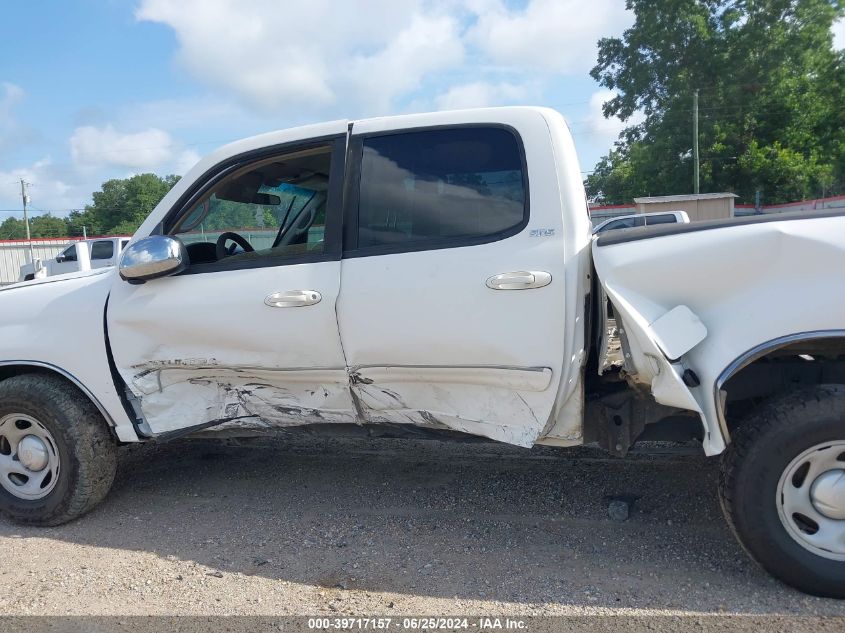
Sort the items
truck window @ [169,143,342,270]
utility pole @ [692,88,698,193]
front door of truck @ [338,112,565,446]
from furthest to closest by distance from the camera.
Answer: utility pole @ [692,88,698,193] → truck window @ [169,143,342,270] → front door of truck @ [338,112,565,446]

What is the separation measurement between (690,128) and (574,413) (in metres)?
35.4

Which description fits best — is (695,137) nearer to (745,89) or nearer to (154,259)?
(745,89)

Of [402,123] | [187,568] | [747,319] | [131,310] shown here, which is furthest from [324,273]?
[747,319]

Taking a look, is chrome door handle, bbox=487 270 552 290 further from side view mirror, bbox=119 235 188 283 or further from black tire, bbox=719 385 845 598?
side view mirror, bbox=119 235 188 283

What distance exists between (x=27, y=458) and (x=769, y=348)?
12.1ft

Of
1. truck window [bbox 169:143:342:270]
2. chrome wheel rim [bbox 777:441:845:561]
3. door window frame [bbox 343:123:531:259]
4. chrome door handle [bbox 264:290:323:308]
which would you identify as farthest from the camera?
truck window [bbox 169:143:342:270]

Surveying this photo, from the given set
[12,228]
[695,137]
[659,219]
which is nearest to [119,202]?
[12,228]

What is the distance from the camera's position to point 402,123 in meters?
3.38

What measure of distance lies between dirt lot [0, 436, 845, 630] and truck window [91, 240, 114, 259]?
19.8 m

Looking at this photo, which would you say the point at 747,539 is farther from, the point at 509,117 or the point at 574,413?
the point at 509,117

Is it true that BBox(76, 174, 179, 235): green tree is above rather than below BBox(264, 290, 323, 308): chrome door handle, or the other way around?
above

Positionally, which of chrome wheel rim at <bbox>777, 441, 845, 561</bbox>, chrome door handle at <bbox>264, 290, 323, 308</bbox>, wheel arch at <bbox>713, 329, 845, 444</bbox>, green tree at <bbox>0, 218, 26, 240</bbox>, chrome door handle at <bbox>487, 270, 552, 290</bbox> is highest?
green tree at <bbox>0, 218, 26, 240</bbox>

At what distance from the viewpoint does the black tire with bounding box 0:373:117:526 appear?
3592mm

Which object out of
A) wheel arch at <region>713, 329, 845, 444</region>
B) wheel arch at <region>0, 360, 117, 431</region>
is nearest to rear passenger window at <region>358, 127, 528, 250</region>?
wheel arch at <region>713, 329, 845, 444</region>
